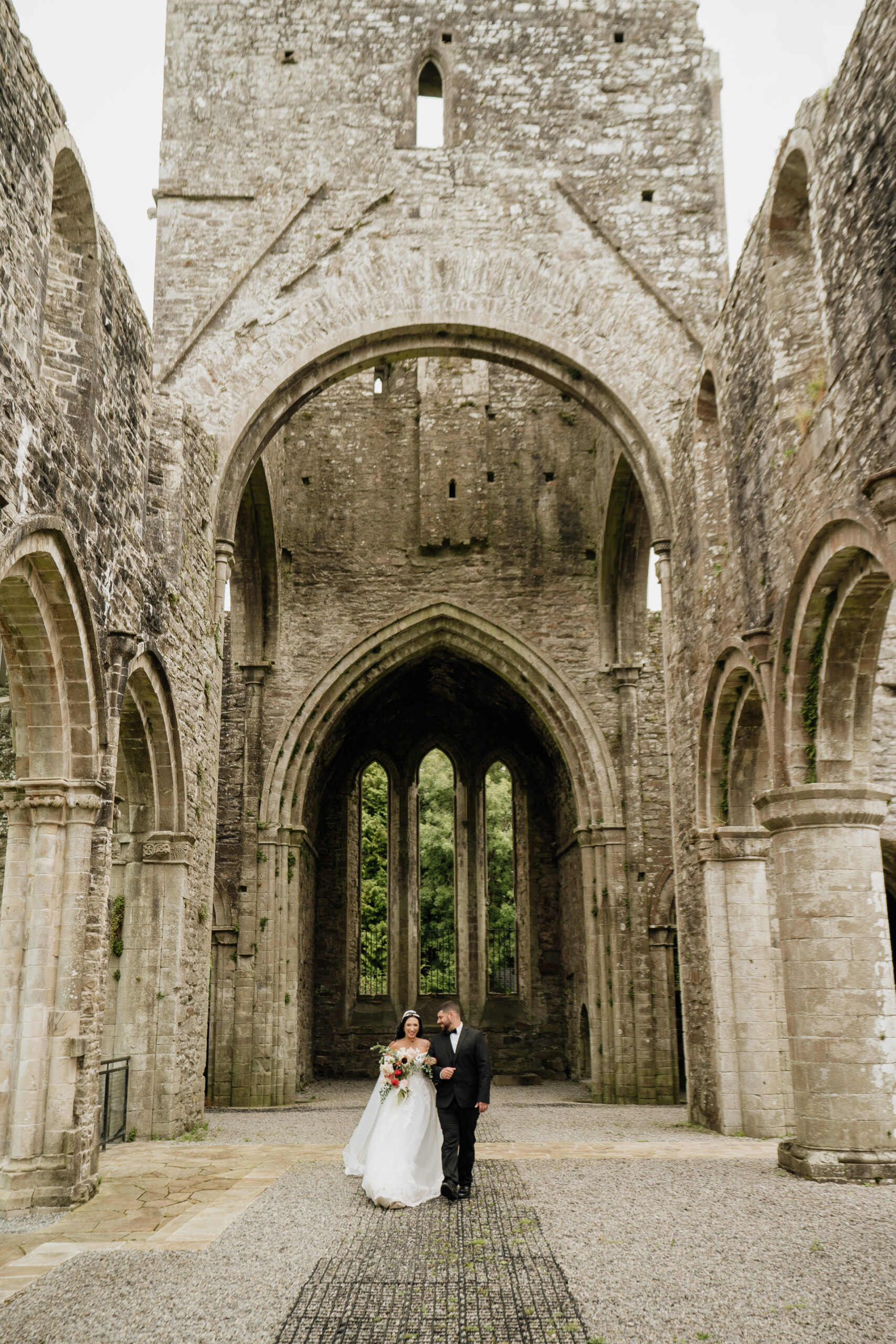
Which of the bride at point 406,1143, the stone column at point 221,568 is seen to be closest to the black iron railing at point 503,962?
the stone column at point 221,568

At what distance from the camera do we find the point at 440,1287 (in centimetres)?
427

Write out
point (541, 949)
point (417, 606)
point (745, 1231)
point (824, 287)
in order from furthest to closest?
point (541, 949)
point (417, 606)
point (824, 287)
point (745, 1231)

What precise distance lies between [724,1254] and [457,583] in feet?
35.8

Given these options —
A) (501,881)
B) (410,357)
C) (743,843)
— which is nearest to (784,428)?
(743,843)

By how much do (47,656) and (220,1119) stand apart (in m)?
6.29

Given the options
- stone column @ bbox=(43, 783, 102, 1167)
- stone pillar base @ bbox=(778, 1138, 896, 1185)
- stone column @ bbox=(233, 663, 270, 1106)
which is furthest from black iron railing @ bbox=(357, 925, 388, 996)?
stone pillar base @ bbox=(778, 1138, 896, 1185)

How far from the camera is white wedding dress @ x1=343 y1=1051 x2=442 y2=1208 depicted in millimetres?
5828

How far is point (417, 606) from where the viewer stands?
1465 centimetres

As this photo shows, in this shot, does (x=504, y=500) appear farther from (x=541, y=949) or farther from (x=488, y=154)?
(x=541, y=949)

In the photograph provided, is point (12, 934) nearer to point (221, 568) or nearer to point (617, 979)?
point (221, 568)

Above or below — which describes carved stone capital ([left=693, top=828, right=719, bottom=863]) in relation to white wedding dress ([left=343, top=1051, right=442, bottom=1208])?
above

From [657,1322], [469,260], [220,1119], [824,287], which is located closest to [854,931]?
[657,1322]

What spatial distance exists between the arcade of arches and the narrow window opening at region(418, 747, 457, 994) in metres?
0.36

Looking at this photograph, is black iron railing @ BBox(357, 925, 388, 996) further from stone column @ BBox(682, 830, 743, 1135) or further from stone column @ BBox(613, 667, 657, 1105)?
stone column @ BBox(682, 830, 743, 1135)
